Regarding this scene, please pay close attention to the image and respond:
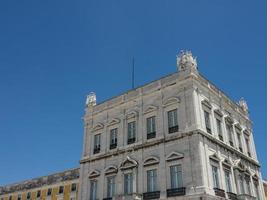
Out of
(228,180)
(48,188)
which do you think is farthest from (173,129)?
(48,188)

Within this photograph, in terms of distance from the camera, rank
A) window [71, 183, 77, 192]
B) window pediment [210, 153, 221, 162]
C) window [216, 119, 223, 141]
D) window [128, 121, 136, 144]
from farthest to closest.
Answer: window [71, 183, 77, 192] < window [128, 121, 136, 144] < window [216, 119, 223, 141] < window pediment [210, 153, 221, 162]

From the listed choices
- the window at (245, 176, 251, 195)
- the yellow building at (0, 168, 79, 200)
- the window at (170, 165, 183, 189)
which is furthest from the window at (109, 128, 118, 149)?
the yellow building at (0, 168, 79, 200)

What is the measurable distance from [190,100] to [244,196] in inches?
359

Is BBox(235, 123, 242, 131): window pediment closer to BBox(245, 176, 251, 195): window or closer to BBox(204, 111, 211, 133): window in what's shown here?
BBox(245, 176, 251, 195): window

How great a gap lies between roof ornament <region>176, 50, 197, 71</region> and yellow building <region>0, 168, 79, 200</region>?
26.9m

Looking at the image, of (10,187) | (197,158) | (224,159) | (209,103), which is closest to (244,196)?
(224,159)

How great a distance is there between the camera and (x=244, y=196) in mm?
26875

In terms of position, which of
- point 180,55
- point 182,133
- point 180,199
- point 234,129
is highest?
point 180,55

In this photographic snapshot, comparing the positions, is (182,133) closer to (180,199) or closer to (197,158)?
(197,158)

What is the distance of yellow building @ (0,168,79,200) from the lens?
4878cm

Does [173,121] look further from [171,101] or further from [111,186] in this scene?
[111,186]

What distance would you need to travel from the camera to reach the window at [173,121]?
A: 88.7 ft

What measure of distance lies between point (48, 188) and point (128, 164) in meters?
28.3

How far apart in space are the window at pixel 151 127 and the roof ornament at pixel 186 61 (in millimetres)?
5234
